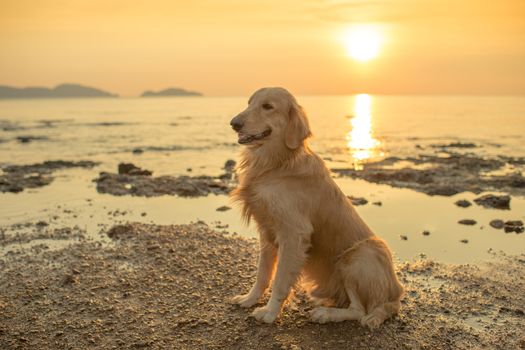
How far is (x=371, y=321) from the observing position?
4785mm

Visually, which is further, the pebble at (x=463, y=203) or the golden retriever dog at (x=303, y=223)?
the pebble at (x=463, y=203)

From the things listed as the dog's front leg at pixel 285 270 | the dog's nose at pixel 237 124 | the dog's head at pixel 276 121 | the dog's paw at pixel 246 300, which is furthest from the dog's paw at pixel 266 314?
the dog's nose at pixel 237 124

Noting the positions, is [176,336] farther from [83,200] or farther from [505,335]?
[83,200]

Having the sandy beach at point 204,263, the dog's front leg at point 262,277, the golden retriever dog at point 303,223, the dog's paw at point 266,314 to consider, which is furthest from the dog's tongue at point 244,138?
the sandy beach at point 204,263

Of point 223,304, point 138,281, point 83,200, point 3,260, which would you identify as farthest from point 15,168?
point 223,304

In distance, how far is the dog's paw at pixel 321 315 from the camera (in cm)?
490

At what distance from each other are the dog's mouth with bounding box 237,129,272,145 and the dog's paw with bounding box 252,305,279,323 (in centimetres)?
173

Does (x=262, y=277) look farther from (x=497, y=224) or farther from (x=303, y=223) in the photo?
(x=497, y=224)

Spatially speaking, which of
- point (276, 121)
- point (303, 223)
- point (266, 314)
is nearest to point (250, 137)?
point (276, 121)

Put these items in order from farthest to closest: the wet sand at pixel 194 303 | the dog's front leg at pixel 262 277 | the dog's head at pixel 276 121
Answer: the dog's front leg at pixel 262 277
the dog's head at pixel 276 121
the wet sand at pixel 194 303

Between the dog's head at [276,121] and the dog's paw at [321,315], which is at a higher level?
the dog's head at [276,121]

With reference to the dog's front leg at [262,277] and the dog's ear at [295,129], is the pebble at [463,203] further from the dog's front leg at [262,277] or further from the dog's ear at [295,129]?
the dog's ear at [295,129]

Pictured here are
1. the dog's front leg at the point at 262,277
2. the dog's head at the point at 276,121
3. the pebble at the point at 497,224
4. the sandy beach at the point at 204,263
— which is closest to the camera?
the sandy beach at the point at 204,263

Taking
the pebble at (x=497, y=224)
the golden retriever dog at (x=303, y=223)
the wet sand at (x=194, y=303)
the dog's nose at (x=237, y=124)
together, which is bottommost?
the wet sand at (x=194, y=303)
